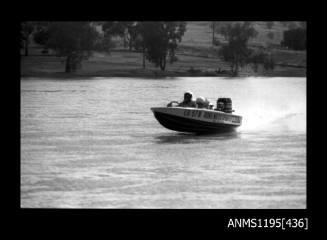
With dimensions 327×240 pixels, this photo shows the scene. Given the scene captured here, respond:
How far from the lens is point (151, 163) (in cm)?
2936

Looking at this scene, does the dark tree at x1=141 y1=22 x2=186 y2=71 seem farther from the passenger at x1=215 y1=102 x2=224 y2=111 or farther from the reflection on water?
the reflection on water

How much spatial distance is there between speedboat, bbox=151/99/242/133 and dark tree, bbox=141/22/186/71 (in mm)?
85345

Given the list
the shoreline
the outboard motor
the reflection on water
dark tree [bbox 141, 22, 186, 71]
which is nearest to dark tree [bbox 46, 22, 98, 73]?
the shoreline

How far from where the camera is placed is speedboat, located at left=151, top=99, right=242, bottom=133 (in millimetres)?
36250

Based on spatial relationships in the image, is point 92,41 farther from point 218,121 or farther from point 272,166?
point 272,166

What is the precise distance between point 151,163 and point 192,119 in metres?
7.71

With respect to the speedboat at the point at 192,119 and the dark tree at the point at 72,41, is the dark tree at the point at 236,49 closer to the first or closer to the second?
the dark tree at the point at 72,41

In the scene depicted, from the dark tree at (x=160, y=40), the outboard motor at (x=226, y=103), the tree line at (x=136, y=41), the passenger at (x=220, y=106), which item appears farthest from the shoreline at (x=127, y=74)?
the passenger at (x=220, y=106)

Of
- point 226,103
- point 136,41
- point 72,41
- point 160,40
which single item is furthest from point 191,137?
point 136,41

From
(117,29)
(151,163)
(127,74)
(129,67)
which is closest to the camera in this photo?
→ (151,163)

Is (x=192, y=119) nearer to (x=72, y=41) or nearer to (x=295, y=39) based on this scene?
(x=72, y=41)

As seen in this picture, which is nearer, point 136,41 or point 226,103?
point 226,103

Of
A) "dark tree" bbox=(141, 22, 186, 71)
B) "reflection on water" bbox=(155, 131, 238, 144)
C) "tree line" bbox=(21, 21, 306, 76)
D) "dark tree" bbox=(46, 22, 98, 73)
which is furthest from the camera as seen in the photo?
"dark tree" bbox=(141, 22, 186, 71)
